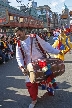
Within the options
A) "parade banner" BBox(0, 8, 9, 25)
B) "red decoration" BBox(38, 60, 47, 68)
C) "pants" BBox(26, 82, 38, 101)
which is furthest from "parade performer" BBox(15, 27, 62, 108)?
"parade banner" BBox(0, 8, 9, 25)

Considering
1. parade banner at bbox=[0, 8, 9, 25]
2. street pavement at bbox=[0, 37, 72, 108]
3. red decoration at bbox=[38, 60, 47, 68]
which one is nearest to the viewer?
red decoration at bbox=[38, 60, 47, 68]

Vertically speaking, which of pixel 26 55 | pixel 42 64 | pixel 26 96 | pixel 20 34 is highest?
pixel 20 34

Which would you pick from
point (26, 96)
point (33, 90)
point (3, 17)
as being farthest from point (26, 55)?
point (3, 17)

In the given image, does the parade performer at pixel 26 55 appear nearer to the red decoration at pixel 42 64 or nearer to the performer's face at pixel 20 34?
the performer's face at pixel 20 34

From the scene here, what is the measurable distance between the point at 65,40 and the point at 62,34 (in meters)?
0.32

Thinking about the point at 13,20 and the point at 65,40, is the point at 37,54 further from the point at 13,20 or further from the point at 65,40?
the point at 13,20

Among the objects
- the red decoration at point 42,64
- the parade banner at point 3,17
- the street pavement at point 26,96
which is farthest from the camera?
the parade banner at point 3,17

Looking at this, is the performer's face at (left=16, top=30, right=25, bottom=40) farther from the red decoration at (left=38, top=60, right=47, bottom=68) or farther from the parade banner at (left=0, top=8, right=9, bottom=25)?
the parade banner at (left=0, top=8, right=9, bottom=25)

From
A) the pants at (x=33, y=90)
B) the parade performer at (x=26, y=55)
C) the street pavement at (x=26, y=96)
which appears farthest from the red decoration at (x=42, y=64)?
the street pavement at (x=26, y=96)

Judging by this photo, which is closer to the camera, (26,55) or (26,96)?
(26,55)

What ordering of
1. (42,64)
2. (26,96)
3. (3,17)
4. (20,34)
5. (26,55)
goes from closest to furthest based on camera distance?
1. (42,64)
2. (20,34)
3. (26,55)
4. (26,96)
5. (3,17)

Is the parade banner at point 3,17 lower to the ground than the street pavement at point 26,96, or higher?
higher

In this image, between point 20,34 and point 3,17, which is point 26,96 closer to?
point 20,34

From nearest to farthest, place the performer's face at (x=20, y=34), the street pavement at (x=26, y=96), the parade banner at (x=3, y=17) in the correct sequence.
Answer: the performer's face at (x=20, y=34) → the street pavement at (x=26, y=96) → the parade banner at (x=3, y=17)
